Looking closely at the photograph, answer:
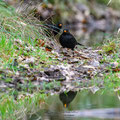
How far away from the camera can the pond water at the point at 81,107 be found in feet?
11.1

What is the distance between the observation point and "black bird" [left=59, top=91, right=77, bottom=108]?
4135 mm

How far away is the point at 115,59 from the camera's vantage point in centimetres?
645

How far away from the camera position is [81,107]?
12.6 ft

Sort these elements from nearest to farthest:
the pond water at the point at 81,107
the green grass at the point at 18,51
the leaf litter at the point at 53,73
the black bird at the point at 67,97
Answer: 1. the pond water at the point at 81,107
2. the green grass at the point at 18,51
3. the black bird at the point at 67,97
4. the leaf litter at the point at 53,73

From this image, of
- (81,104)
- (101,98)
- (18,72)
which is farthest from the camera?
(18,72)

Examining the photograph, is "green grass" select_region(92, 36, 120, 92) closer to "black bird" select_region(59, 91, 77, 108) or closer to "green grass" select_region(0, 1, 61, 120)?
"black bird" select_region(59, 91, 77, 108)

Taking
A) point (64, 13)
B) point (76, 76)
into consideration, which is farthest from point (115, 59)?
point (64, 13)

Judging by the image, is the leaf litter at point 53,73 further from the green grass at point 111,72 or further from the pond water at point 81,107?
the pond water at point 81,107

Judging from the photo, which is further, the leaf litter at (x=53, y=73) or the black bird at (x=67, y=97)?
the leaf litter at (x=53, y=73)

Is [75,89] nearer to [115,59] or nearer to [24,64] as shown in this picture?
[24,64]

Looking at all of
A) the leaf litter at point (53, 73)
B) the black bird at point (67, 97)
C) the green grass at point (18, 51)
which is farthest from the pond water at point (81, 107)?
the leaf litter at point (53, 73)

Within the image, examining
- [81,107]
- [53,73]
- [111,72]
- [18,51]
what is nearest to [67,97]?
[81,107]

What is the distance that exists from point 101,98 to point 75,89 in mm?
662

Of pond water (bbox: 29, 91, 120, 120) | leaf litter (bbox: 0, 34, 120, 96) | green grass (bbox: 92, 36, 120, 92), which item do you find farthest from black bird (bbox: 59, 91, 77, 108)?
green grass (bbox: 92, 36, 120, 92)
